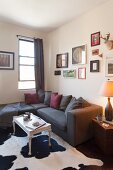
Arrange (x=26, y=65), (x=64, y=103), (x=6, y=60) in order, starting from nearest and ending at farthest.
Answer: (x=64, y=103)
(x=6, y=60)
(x=26, y=65)

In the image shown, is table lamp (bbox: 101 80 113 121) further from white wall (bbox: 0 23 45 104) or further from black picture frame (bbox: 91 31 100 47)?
white wall (bbox: 0 23 45 104)

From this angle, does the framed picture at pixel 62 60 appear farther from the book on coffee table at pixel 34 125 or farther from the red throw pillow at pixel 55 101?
the book on coffee table at pixel 34 125

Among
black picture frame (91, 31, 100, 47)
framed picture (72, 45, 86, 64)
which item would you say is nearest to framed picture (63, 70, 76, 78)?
framed picture (72, 45, 86, 64)

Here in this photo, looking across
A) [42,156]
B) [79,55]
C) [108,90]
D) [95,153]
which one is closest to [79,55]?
[79,55]

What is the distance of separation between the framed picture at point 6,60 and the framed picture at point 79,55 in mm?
1824

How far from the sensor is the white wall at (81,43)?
2.91 metres

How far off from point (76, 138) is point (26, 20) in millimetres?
3156

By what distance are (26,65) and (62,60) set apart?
3.91ft

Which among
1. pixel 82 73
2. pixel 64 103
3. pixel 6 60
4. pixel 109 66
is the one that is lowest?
pixel 64 103

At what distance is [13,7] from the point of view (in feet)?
9.93

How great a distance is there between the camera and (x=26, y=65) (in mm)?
4496

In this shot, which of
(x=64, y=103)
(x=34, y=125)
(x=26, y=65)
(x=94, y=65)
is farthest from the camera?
(x=26, y=65)

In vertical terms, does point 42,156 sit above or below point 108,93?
below

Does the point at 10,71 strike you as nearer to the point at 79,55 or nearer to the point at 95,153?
the point at 79,55
